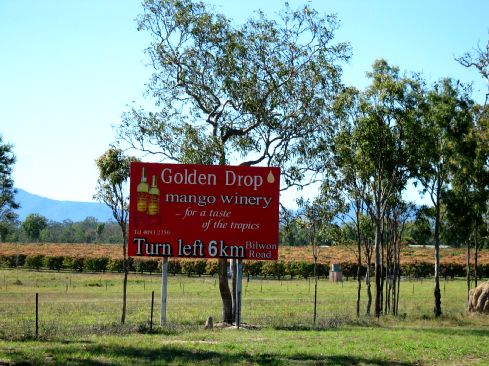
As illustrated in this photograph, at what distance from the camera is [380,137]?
30.9 m

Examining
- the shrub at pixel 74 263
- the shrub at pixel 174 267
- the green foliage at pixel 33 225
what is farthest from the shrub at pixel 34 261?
the green foliage at pixel 33 225

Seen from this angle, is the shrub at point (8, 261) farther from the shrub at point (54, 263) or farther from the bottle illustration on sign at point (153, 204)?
the bottle illustration on sign at point (153, 204)

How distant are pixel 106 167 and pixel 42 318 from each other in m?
8.35

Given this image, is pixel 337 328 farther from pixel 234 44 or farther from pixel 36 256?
pixel 36 256

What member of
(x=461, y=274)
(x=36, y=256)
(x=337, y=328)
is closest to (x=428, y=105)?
(x=337, y=328)

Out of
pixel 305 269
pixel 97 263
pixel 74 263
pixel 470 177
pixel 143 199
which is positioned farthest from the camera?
pixel 74 263

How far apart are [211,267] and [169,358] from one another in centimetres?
6566

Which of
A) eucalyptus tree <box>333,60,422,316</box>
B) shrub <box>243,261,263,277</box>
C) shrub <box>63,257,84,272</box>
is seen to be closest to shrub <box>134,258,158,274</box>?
shrub <box>63,257,84,272</box>

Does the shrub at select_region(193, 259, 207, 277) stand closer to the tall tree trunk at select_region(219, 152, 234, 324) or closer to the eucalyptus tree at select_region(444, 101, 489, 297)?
the eucalyptus tree at select_region(444, 101, 489, 297)

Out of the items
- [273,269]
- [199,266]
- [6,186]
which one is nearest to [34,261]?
[199,266]

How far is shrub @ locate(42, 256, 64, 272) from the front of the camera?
8512 cm

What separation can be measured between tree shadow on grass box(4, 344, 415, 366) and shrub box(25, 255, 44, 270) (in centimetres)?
7257

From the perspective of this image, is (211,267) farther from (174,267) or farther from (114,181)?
(114,181)

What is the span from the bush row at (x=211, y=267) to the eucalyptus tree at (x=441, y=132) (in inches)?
1836
